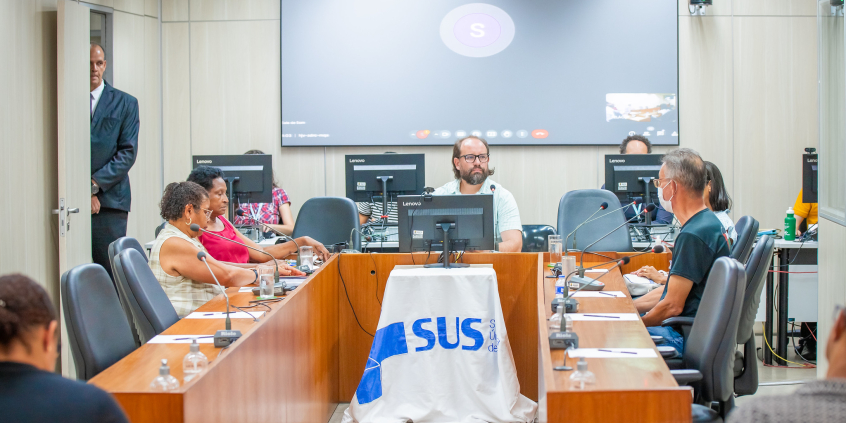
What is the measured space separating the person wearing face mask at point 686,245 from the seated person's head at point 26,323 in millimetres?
2067

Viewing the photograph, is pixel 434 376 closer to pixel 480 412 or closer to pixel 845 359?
pixel 480 412

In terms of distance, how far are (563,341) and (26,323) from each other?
1.36 metres

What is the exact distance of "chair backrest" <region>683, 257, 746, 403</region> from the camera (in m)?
2.03

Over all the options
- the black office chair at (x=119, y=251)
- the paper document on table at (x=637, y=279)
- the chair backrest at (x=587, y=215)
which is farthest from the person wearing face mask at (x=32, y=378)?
the chair backrest at (x=587, y=215)

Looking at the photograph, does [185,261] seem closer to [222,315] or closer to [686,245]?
[222,315]

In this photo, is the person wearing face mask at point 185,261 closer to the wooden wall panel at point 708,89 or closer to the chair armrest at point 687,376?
the chair armrest at point 687,376

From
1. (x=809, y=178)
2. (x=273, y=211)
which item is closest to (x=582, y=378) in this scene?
(x=809, y=178)

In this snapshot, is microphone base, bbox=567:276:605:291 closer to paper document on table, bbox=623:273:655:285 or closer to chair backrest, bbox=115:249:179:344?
paper document on table, bbox=623:273:655:285

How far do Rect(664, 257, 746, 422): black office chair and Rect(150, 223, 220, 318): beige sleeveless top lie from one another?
6.24 ft

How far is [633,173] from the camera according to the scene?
4.39 meters

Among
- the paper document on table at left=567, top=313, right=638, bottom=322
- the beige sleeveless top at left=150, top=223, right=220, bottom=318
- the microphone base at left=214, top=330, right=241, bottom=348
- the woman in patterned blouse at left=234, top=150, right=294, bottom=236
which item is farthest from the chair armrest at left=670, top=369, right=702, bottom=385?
the woman in patterned blouse at left=234, top=150, right=294, bottom=236

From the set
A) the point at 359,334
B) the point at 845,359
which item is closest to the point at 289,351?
the point at 359,334

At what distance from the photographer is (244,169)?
4.36 m

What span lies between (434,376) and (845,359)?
230 cm
